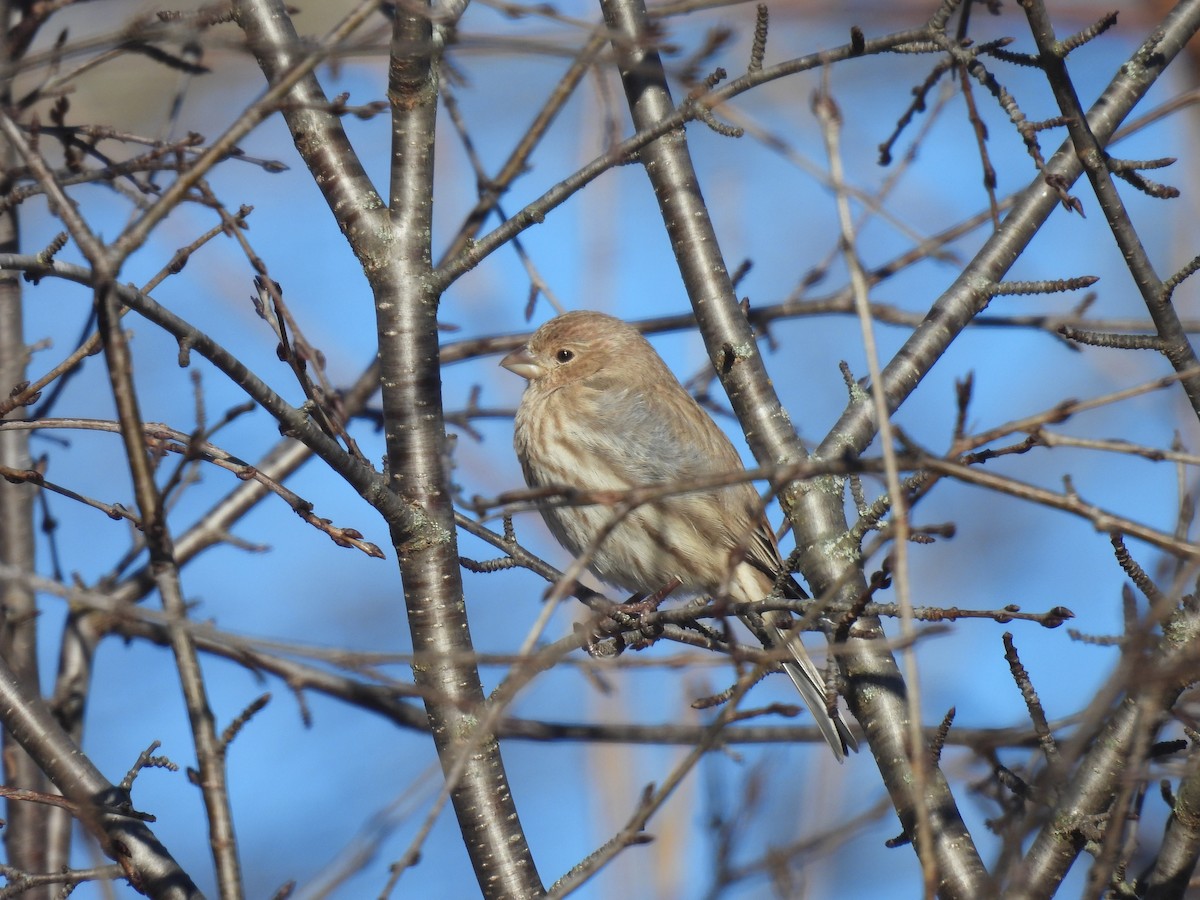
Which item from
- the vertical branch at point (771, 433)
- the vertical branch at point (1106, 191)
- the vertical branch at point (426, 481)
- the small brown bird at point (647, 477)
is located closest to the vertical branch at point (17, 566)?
the vertical branch at point (426, 481)

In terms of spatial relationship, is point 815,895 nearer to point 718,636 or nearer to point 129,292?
point 718,636

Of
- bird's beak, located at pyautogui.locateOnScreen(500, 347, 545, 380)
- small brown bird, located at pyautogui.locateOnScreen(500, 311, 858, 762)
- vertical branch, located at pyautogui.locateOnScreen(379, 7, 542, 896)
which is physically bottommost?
vertical branch, located at pyautogui.locateOnScreen(379, 7, 542, 896)

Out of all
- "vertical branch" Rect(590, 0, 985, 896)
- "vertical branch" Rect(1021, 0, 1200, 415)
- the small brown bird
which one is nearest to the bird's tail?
the small brown bird

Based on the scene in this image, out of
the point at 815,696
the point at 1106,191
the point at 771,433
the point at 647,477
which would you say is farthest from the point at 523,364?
the point at 1106,191

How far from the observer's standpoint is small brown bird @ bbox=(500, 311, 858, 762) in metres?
5.77

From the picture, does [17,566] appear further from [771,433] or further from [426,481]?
[771,433]

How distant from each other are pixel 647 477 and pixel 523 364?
1119 millimetres

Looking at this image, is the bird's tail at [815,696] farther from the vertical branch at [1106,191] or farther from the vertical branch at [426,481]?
the vertical branch at [1106,191]

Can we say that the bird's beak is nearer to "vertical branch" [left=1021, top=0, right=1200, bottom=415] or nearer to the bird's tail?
the bird's tail

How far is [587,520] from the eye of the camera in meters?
5.45

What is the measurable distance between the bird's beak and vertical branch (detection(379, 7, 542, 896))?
259cm

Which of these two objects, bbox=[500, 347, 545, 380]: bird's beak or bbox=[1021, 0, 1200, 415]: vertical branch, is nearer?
bbox=[1021, 0, 1200, 415]: vertical branch

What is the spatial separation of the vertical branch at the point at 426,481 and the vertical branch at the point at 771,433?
722mm

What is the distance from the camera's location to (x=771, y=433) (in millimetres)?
4520
